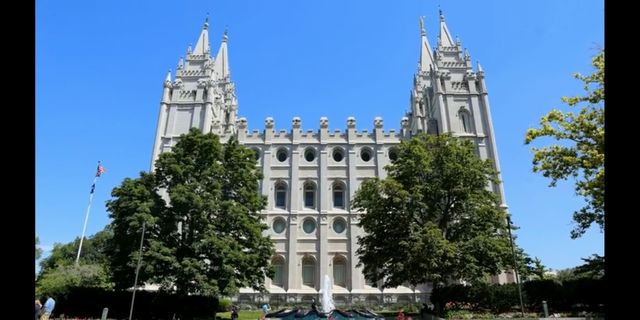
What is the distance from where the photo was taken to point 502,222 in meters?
25.5

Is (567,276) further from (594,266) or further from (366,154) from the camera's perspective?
(594,266)

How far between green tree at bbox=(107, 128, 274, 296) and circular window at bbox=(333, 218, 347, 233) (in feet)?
60.7

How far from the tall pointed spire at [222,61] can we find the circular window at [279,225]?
94.7 feet

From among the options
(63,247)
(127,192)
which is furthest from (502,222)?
(63,247)

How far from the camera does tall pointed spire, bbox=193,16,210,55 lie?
54.3m

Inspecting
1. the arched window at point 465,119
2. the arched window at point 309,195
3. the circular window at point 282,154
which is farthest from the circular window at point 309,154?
the arched window at point 465,119

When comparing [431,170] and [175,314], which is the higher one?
[431,170]

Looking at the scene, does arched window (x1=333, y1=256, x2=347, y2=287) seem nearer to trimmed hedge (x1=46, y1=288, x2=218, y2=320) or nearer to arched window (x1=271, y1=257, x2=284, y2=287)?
arched window (x1=271, y1=257, x2=284, y2=287)

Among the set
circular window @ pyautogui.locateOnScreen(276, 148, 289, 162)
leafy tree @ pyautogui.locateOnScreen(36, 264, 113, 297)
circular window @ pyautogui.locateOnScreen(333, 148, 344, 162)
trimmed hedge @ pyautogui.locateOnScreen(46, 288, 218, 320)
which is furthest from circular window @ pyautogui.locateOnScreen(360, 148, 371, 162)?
leafy tree @ pyautogui.locateOnScreen(36, 264, 113, 297)

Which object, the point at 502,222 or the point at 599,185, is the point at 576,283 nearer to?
the point at 502,222

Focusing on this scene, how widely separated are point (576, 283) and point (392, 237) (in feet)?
37.1

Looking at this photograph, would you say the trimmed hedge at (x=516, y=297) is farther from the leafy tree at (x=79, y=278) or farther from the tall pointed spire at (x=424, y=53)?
the tall pointed spire at (x=424, y=53)

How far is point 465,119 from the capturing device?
47375 mm

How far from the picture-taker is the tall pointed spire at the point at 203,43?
2140 inches
